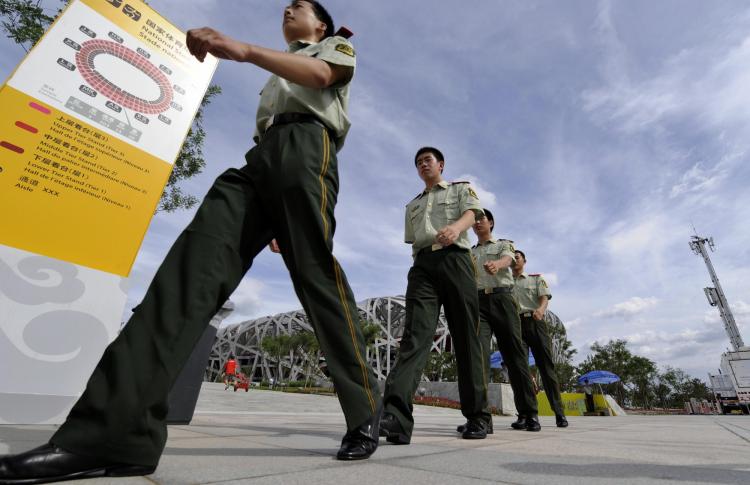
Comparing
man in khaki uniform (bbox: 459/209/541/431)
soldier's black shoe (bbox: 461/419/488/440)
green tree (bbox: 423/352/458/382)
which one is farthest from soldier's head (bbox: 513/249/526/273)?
green tree (bbox: 423/352/458/382)

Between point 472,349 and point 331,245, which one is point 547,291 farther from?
point 331,245

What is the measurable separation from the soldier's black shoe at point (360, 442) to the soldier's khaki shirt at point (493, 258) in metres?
2.80

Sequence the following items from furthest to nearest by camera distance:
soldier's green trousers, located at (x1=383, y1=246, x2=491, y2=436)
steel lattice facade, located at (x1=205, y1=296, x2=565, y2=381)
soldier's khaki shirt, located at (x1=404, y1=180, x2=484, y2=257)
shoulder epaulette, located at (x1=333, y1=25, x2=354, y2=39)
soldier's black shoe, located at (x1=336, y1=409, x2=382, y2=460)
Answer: steel lattice facade, located at (x1=205, y1=296, x2=565, y2=381) < soldier's khaki shirt, located at (x1=404, y1=180, x2=484, y2=257) < soldier's green trousers, located at (x1=383, y1=246, x2=491, y2=436) < shoulder epaulette, located at (x1=333, y1=25, x2=354, y2=39) < soldier's black shoe, located at (x1=336, y1=409, x2=382, y2=460)

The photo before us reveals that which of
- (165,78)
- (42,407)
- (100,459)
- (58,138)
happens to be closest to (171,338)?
(100,459)

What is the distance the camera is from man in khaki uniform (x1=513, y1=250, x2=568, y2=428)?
4863mm

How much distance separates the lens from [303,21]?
2002 millimetres

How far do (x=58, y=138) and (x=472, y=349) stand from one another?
12.2 feet

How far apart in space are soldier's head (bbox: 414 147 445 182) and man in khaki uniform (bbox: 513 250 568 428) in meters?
2.69

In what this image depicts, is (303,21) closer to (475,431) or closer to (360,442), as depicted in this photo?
(360,442)

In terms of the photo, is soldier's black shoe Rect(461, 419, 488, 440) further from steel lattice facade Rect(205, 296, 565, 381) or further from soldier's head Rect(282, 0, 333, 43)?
steel lattice facade Rect(205, 296, 565, 381)

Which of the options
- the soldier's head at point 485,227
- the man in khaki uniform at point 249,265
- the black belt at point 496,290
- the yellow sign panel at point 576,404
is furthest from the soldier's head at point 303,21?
the yellow sign panel at point 576,404

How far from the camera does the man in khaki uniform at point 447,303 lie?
2.72 m

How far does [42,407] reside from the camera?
112 inches

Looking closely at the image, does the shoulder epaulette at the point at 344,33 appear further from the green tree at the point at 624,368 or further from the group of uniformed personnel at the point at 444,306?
the green tree at the point at 624,368
